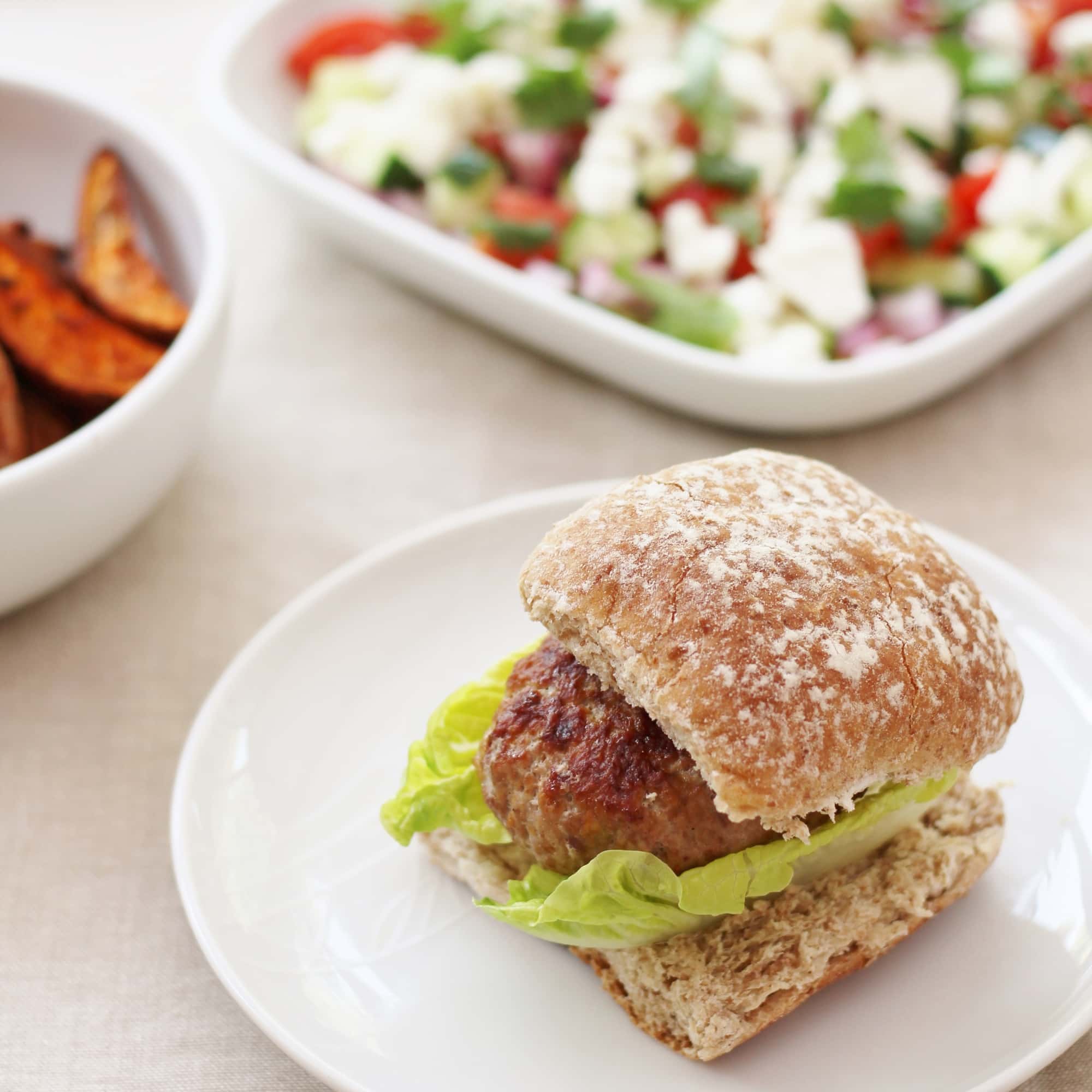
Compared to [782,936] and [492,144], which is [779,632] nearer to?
[782,936]

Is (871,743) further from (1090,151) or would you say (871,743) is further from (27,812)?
(1090,151)

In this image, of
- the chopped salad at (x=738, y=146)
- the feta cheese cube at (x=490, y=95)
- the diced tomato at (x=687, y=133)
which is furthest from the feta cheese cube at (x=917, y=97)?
the feta cheese cube at (x=490, y=95)

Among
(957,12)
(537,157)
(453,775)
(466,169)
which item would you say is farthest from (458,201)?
(453,775)

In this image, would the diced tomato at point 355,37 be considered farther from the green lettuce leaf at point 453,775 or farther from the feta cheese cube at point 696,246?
the green lettuce leaf at point 453,775

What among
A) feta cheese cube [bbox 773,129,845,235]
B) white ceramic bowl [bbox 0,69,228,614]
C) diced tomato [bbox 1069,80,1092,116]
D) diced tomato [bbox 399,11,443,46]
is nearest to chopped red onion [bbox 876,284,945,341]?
feta cheese cube [bbox 773,129,845,235]

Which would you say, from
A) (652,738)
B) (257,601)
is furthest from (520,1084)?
(257,601)
